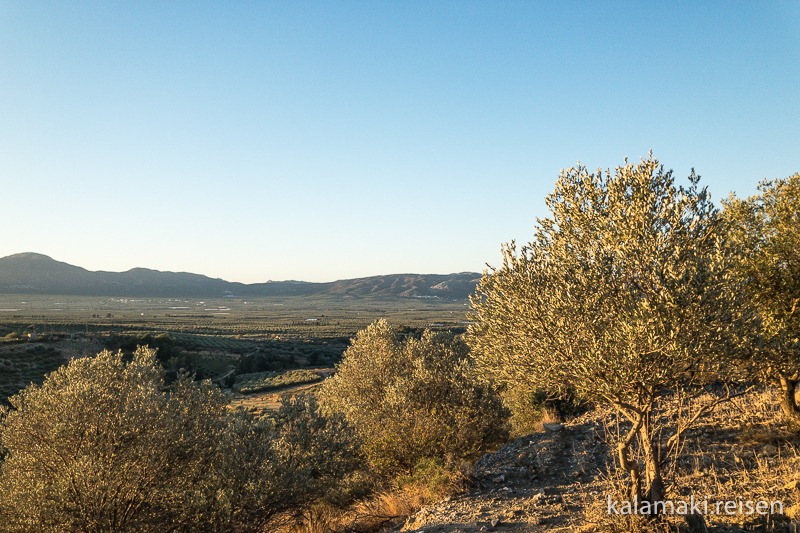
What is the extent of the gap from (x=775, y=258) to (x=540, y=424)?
58.7 ft

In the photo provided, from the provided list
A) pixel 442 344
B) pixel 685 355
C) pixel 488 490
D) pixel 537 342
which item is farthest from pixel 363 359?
pixel 685 355

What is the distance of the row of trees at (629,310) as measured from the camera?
11.0 metres

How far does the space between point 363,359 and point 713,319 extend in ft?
86.2

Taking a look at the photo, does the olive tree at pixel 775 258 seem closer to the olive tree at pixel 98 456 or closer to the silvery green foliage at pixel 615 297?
the silvery green foliage at pixel 615 297

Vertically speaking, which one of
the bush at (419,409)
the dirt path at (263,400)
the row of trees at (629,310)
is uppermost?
the row of trees at (629,310)

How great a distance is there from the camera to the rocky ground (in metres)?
13.5

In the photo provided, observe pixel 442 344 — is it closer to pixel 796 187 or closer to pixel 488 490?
pixel 488 490

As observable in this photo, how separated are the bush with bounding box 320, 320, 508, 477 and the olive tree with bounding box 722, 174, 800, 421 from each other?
12097 mm

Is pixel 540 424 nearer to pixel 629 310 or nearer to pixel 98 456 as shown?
pixel 629 310

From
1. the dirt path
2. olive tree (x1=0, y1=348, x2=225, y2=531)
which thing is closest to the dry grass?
olive tree (x1=0, y1=348, x2=225, y2=531)

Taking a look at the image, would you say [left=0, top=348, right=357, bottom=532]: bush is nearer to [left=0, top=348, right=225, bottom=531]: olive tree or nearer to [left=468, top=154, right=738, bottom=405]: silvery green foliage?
[left=0, top=348, right=225, bottom=531]: olive tree

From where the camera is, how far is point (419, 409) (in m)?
26.7

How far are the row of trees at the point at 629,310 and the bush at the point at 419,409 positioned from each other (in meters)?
9.65

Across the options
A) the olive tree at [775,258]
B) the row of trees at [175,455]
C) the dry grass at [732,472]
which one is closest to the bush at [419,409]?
the row of trees at [175,455]
